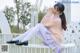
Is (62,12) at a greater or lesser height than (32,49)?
greater

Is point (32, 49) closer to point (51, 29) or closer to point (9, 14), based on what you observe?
point (51, 29)

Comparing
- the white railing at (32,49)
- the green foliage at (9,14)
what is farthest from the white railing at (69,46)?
the green foliage at (9,14)

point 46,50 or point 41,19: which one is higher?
point 41,19

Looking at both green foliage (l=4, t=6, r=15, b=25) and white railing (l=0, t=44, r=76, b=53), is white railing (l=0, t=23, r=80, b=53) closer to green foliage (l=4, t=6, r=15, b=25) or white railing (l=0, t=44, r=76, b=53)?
white railing (l=0, t=44, r=76, b=53)

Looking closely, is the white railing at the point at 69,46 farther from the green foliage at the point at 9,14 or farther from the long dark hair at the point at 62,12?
the green foliage at the point at 9,14

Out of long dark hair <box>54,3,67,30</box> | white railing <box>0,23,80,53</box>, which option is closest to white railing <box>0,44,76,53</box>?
white railing <box>0,23,80,53</box>

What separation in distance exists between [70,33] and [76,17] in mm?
159

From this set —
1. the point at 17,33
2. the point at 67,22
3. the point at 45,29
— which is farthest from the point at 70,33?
the point at 17,33

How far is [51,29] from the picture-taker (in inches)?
74.9

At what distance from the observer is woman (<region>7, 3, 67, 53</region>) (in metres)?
1.87

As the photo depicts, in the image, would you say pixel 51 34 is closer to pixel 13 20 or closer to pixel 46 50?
pixel 46 50

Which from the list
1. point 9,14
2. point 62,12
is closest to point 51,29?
point 62,12

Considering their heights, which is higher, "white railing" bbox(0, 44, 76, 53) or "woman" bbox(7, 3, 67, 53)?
"woman" bbox(7, 3, 67, 53)

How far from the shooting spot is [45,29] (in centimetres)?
189
